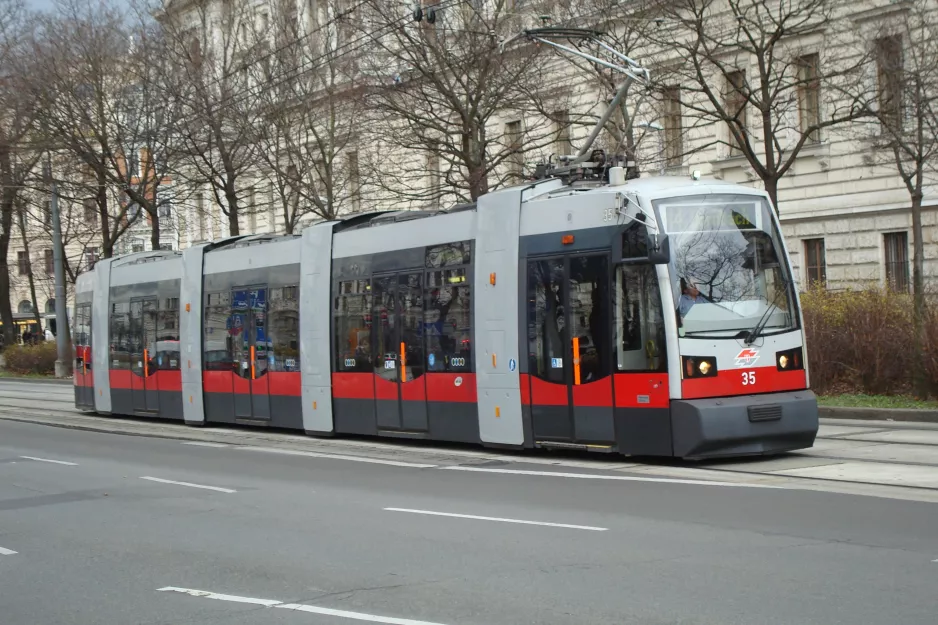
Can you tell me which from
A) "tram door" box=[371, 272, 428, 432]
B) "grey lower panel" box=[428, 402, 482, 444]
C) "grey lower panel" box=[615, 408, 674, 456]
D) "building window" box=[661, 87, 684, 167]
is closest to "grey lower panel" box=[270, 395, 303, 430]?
"tram door" box=[371, 272, 428, 432]

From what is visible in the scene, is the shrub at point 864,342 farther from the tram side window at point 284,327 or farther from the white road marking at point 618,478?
the tram side window at point 284,327

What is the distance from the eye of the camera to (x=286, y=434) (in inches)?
818

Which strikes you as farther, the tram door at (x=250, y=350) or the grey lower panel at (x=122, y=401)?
the grey lower panel at (x=122, y=401)

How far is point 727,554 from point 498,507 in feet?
10.5

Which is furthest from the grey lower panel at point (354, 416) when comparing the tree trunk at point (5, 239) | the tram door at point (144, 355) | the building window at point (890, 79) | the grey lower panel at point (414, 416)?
the tree trunk at point (5, 239)

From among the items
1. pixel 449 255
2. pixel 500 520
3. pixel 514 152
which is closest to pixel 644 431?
pixel 500 520

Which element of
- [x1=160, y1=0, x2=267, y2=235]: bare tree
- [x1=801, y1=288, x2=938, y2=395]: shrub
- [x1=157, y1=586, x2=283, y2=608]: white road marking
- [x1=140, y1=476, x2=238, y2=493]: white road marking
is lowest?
[x1=140, y1=476, x2=238, y2=493]: white road marking

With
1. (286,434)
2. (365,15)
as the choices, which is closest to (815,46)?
(365,15)

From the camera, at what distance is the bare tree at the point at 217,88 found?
113 feet

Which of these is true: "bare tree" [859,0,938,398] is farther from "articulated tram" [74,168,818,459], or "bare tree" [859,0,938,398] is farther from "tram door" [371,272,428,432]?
"tram door" [371,272,428,432]

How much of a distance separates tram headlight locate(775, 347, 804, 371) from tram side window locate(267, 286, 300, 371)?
893cm

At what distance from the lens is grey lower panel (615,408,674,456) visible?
13094 mm

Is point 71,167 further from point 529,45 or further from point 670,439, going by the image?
point 670,439

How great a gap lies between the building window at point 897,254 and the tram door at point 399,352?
17002 mm
